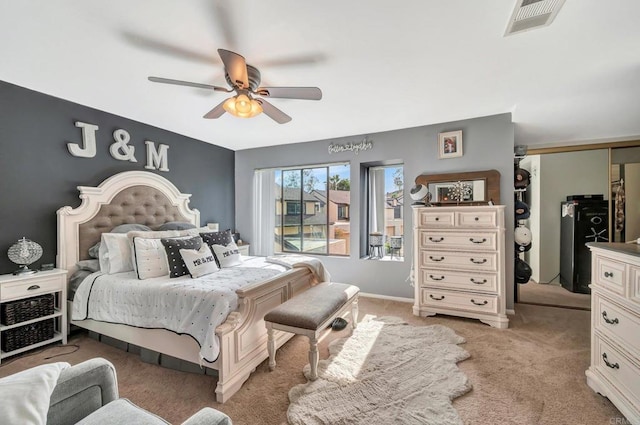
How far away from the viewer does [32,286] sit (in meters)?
2.32

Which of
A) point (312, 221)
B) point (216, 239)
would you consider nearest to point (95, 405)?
point (216, 239)

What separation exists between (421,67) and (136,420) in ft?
8.79

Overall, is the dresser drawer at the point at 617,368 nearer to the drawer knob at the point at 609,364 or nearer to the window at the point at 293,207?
the drawer knob at the point at 609,364

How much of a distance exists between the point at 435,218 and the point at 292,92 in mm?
2152

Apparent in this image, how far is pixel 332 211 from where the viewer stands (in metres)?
4.38

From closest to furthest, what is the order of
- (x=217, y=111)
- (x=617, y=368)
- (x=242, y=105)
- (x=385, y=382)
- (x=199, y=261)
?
(x=617, y=368)
(x=385, y=382)
(x=242, y=105)
(x=217, y=111)
(x=199, y=261)

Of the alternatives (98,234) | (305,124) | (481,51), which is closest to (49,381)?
(98,234)

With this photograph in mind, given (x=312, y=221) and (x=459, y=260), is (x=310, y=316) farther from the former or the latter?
(x=312, y=221)

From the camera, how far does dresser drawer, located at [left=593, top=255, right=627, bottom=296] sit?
160 centimetres

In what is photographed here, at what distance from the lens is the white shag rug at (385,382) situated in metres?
1.61

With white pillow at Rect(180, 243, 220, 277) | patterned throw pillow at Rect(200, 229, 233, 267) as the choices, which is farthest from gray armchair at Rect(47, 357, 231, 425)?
patterned throw pillow at Rect(200, 229, 233, 267)

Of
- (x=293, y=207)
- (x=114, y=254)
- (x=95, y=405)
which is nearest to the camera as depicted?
(x=95, y=405)

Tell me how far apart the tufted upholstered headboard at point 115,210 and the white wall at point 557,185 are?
5.14m

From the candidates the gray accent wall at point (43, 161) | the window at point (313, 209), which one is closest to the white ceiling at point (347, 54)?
the gray accent wall at point (43, 161)
